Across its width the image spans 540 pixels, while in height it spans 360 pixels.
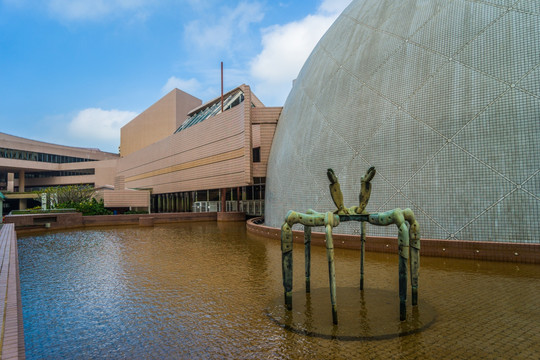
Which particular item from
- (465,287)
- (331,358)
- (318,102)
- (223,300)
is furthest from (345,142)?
(331,358)

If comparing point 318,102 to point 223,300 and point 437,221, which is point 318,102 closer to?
point 437,221

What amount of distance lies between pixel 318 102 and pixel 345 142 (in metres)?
3.22

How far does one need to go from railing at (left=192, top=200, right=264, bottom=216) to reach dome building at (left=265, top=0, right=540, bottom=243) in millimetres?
16254

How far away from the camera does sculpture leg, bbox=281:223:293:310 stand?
19.0ft

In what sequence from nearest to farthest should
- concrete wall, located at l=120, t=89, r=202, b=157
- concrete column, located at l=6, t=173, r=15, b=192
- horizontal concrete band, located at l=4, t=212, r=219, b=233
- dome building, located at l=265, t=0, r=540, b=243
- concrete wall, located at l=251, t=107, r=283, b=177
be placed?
1. dome building, located at l=265, t=0, r=540, b=243
2. concrete wall, located at l=251, t=107, r=283, b=177
3. horizontal concrete band, located at l=4, t=212, r=219, b=233
4. concrete wall, located at l=120, t=89, r=202, b=157
5. concrete column, located at l=6, t=173, r=15, b=192

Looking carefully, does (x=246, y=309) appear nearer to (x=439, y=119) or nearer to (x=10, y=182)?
(x=439, y=119)

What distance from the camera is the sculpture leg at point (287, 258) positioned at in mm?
5777

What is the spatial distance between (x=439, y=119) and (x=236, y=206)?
2603 cm

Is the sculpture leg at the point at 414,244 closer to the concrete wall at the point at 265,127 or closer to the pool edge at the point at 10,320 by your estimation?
the pool edge at the point at 10,320

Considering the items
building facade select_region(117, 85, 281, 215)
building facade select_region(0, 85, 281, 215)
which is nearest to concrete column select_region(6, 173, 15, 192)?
building facade select_region(0, 85, 281, 215)

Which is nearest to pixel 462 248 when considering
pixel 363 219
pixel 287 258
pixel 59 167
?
pixel 363 219

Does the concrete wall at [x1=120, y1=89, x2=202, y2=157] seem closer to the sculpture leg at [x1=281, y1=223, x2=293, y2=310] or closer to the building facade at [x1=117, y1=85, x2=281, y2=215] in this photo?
the building facade at [x1=117, y1=85, x2=281, y2=215]

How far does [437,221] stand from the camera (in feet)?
36.2

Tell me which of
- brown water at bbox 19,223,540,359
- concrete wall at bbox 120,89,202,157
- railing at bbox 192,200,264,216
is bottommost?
brown water at bbox 19,223,540,359
